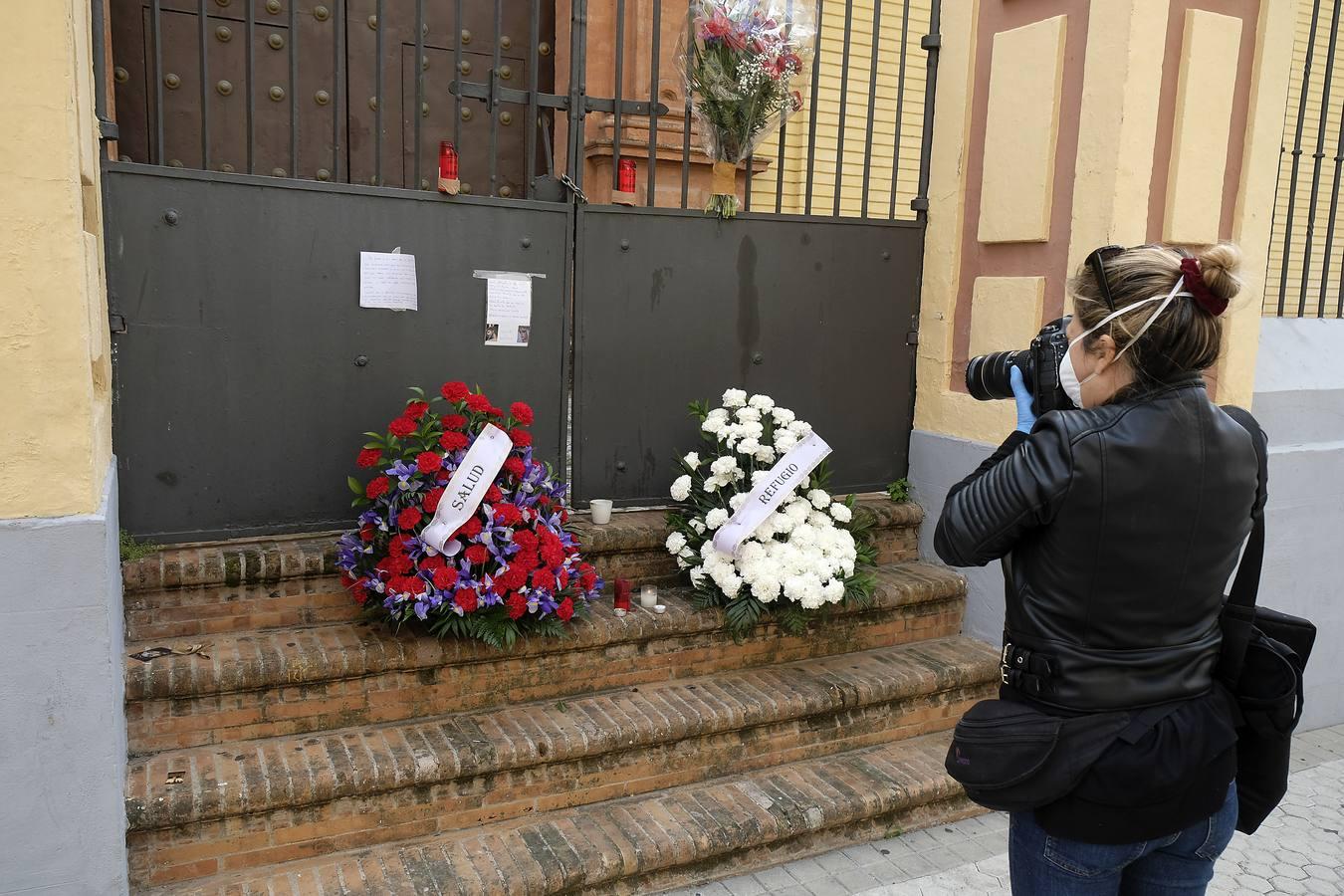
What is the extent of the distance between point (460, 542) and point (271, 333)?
1.07m

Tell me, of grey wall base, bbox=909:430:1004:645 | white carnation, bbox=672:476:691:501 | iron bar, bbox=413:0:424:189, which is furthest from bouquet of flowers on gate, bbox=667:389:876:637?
iron bar, bbox=413:0:424:189

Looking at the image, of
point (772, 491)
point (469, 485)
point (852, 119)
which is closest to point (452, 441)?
point (469, 485)

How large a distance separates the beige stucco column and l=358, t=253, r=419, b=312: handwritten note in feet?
7.95

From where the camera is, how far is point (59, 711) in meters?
2.49

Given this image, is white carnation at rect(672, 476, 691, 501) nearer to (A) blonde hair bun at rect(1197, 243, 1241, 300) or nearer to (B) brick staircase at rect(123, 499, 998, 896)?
(B) brick staircase at rect(123, 499, 998, 896)

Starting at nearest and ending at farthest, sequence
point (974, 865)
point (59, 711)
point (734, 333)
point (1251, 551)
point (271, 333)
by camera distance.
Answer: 1. point (1251, 551)
2. point (59, 711)
3. point (974, 865)
4. point (271, 333)
5. point (734, 333)

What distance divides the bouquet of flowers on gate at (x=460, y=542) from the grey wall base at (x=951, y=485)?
1.85m

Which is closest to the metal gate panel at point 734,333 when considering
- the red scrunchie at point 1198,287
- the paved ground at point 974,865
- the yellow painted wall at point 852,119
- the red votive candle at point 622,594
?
the red votive candle at point 622,594

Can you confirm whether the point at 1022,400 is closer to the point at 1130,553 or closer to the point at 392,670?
the point at 1130,553

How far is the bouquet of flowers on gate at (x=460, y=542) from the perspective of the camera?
3.30m

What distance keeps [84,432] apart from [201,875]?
51.3 inches

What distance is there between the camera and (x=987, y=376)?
2281 millimetres

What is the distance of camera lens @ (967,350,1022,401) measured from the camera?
222cm

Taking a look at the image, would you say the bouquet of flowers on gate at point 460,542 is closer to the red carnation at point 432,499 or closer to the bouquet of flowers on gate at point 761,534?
the red carnation at point 432,499
